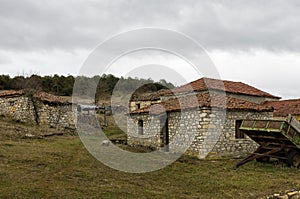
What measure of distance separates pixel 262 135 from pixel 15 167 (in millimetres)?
9461

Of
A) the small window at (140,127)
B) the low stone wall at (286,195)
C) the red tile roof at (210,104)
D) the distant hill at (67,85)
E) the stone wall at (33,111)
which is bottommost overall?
the low stone wall at (286,195)

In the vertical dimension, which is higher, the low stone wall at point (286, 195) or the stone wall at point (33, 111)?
the stone wall at point (33, 111)

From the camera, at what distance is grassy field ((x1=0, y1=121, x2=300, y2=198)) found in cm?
823

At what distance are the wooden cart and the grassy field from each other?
0.49 meters

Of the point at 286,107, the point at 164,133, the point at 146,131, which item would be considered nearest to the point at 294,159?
the point at 164,133

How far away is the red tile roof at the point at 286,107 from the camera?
25669 millimetres

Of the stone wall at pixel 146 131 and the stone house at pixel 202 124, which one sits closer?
the stone house at pixel 202 124

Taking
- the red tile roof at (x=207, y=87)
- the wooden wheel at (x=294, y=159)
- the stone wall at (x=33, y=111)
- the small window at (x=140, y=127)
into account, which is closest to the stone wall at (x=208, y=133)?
the small window at (x=140, y=127)

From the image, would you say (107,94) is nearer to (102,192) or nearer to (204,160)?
(204,160)

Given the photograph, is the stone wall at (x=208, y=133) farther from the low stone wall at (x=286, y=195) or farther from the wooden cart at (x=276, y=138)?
the low stone wall at (x=286, y=195)

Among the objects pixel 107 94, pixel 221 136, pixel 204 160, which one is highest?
pixel 107 94

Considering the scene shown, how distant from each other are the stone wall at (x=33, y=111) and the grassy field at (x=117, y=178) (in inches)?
368

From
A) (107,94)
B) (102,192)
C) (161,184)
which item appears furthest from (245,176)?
(107,94)

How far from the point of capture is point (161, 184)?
9711 millimetres
